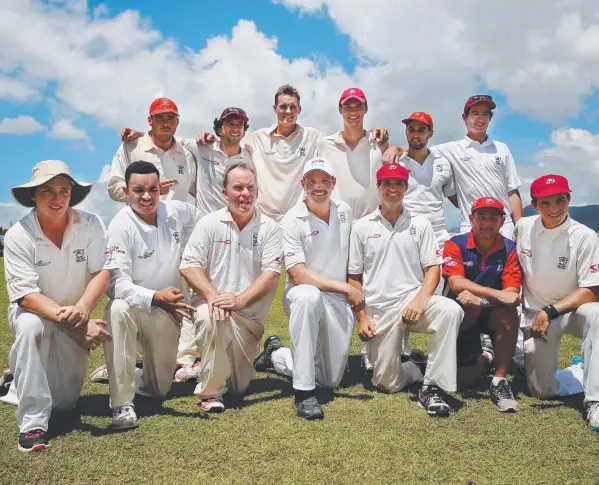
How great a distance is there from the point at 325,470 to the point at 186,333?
3.38 meters

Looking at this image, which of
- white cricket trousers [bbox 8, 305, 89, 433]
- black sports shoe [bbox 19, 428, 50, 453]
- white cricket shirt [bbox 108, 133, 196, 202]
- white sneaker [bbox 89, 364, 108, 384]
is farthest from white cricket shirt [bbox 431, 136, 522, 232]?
black sports shoe [bbox 19, 428, 50, 453]

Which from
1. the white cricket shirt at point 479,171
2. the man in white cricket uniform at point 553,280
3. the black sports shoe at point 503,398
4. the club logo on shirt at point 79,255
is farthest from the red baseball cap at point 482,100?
the club logo on shirt at point 79,255

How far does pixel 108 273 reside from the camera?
514cm

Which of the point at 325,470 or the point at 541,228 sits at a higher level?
the point at 541,228

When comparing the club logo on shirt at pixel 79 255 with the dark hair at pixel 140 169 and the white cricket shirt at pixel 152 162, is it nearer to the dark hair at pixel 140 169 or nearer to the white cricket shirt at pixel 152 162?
the dark hair at pixel 140 169

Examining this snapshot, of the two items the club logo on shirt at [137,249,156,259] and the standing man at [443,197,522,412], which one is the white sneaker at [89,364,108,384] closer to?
the club logo on shirt at [137,249,156,259]

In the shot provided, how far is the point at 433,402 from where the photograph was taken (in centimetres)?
507

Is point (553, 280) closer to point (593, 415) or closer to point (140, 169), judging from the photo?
point (593, 415)

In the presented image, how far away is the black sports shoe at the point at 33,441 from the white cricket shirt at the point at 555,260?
466cm

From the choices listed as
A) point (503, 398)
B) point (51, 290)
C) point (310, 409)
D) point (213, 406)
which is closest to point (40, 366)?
point (51, 290)

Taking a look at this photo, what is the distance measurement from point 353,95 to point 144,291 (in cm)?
359

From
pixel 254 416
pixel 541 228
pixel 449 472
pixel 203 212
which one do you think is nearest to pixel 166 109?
pixel 203 212

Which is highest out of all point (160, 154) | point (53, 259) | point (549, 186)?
point (160, 154)

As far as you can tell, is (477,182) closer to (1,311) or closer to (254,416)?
(254,416)
